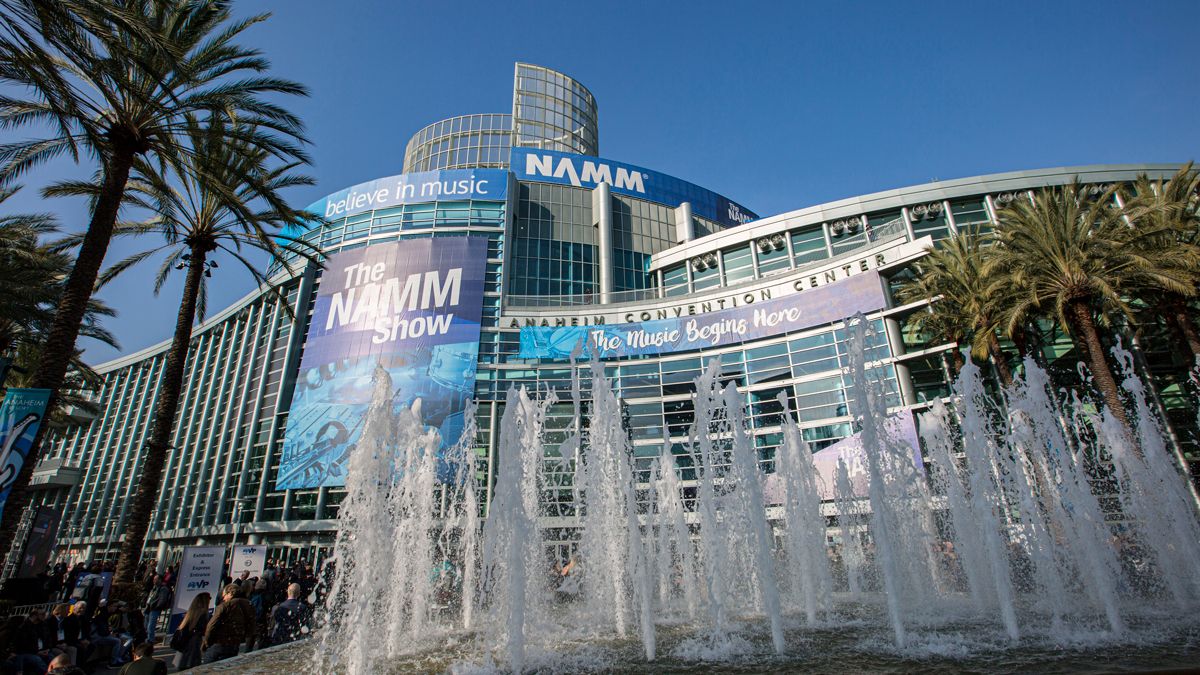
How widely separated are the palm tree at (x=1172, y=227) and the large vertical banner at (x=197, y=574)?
1094 inches

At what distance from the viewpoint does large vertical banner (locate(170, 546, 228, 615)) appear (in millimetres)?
11219

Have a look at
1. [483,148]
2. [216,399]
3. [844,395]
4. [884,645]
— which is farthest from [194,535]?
[884,645]

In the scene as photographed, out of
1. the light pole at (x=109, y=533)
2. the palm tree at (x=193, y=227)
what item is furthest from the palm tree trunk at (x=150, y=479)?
the light pole at (x=109, y=533)

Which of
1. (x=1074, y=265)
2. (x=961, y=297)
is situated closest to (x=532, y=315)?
(x=961, y=297)

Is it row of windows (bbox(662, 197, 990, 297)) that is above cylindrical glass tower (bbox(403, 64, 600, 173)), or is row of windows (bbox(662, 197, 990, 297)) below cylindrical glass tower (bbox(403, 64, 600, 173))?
below

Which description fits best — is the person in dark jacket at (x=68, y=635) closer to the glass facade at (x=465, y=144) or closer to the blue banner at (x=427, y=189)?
the blue banner at (x=427, y=189)

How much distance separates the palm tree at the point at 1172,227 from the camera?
63.9ft

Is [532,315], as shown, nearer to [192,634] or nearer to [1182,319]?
[192,634]

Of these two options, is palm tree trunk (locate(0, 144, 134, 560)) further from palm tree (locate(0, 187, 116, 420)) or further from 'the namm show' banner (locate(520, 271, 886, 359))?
'the namm show' banner (locate(520, 271, 886, 359))

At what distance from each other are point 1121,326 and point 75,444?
→ 82769 mm

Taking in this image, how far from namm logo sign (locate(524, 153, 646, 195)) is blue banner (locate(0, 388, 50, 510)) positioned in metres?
35.1

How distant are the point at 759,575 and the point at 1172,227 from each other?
67.7 ft

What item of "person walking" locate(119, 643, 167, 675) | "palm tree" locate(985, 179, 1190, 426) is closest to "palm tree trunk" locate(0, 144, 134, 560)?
"person walking" locate(119, 643, 167, 675)

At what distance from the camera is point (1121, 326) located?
80.8 ft
